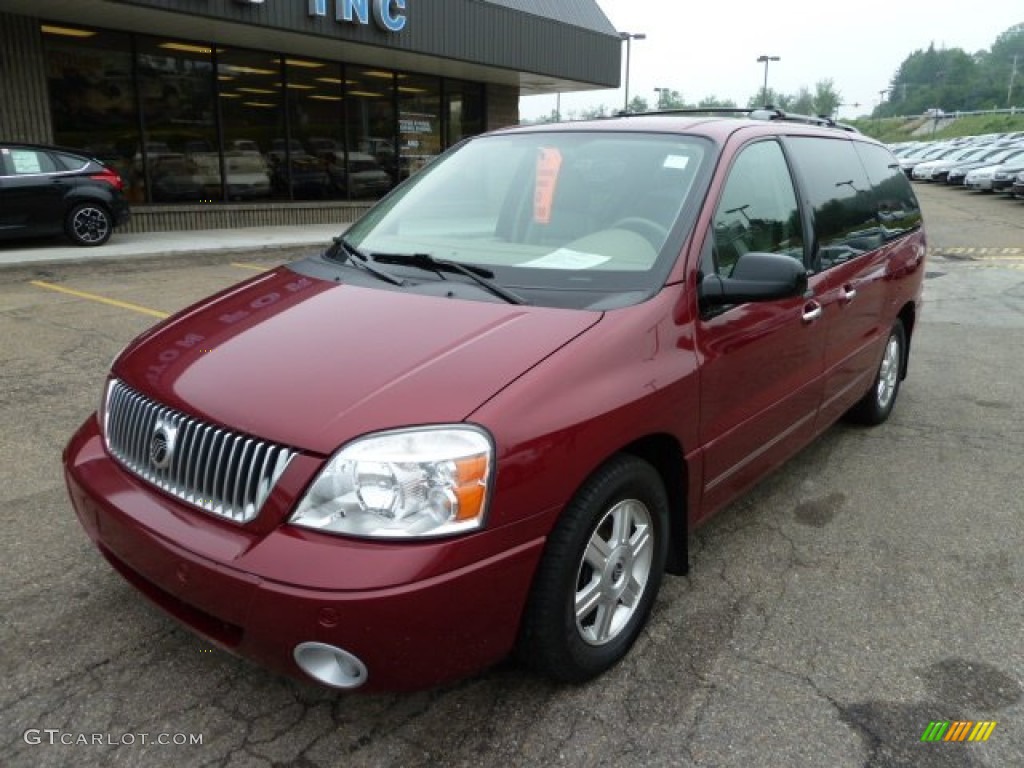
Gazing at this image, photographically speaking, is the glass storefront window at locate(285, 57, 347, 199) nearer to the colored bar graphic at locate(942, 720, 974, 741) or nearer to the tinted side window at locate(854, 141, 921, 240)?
the tinted side window at locate(854, 141, 921, 240)

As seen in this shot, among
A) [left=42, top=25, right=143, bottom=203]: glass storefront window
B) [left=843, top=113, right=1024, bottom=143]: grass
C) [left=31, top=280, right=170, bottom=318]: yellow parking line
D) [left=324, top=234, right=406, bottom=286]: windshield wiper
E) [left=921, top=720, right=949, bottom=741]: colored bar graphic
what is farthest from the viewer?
[left=843, top=113, right=1024, bottom=143]: grass

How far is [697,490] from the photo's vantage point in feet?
9.78

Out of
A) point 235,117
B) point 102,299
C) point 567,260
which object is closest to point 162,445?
point 567,260

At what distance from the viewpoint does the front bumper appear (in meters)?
2.02

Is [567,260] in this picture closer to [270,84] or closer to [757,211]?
[757,211]

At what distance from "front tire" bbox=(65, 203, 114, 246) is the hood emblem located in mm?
10636

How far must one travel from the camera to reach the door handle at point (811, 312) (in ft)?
11.7

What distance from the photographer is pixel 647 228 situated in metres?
3.06

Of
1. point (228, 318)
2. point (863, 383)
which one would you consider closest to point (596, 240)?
point (228, 318)

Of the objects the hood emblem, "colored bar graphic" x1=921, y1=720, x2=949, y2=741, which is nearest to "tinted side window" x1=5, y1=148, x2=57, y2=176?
the hood emblem

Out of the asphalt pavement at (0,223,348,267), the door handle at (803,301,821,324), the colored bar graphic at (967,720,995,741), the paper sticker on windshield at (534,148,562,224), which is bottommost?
the colored bar graphic at (967,720,995,741)

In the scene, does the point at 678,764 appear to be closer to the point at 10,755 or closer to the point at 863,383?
the point at 10,755

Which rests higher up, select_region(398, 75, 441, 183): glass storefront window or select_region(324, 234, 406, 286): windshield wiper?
select_region(398, 75, 441, 183): glass storefront window

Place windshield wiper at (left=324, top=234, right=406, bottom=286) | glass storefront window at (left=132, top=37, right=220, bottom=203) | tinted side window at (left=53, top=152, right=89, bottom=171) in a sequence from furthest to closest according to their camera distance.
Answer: glass storefront window at (left=132, top=37, right=220, bottom=203)
tinted side window at (left=53, top=152, right=89, bottom=171)
windshield wiper at (left=324, top=234, right=406, bottom=286)
